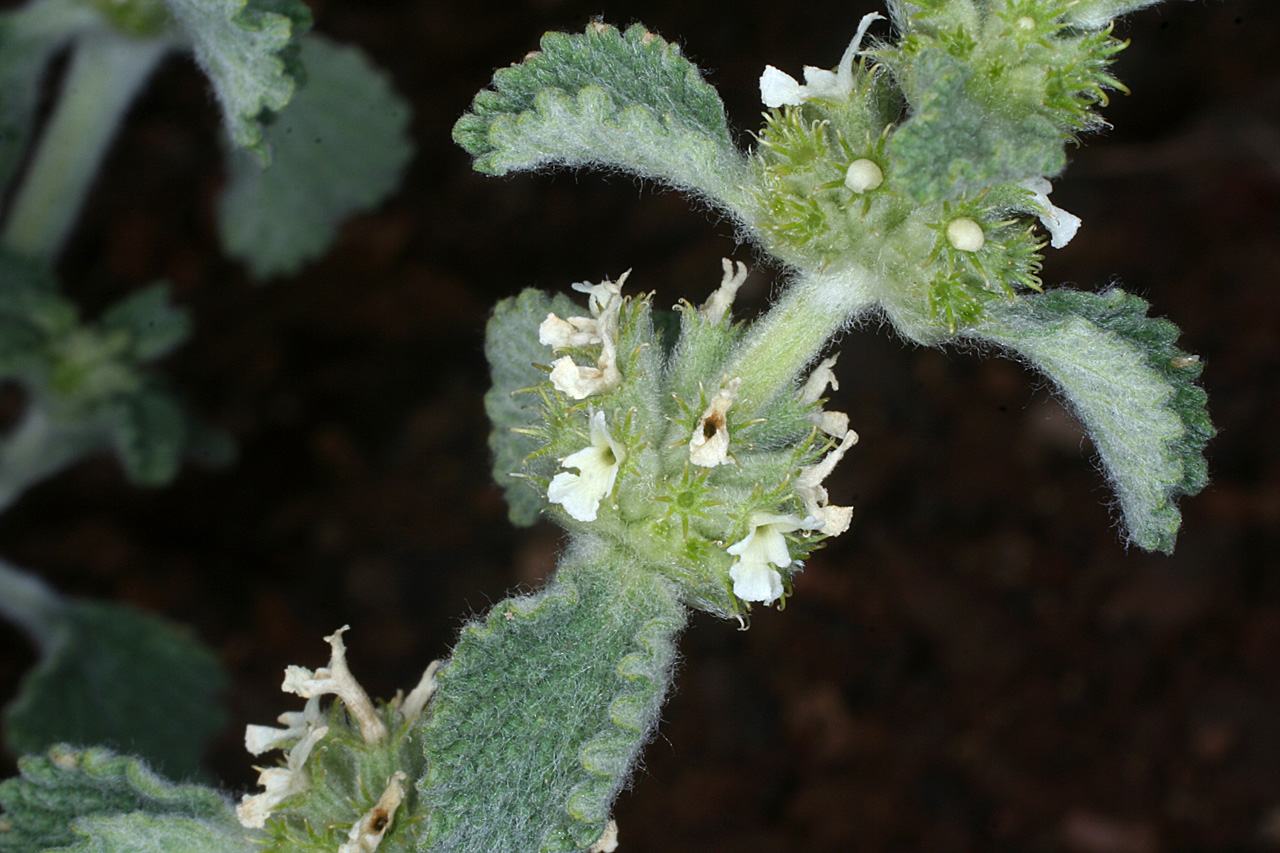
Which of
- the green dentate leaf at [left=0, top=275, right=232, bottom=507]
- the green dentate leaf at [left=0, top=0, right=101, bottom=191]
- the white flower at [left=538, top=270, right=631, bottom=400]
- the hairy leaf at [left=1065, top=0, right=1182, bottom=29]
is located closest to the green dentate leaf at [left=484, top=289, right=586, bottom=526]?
the white flower at [left=538, top=270, right=631, bottom=400]

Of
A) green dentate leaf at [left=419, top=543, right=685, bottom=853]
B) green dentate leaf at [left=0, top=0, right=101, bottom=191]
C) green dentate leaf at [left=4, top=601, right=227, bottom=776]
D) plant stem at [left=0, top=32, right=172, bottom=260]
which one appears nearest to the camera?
green dentate leaf at [left=419, top=543, right=685, bottom=853]

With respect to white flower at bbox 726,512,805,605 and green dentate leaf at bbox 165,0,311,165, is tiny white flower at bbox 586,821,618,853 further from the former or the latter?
green dentate leaf at bbox 165,0,311,165

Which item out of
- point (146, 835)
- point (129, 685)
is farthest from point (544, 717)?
point (129, 685)

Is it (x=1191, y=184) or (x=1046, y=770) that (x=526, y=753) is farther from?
(x=1191, y=184)

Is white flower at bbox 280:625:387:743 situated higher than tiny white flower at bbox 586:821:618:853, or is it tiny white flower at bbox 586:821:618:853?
white flower at bbox 280:625:387:743

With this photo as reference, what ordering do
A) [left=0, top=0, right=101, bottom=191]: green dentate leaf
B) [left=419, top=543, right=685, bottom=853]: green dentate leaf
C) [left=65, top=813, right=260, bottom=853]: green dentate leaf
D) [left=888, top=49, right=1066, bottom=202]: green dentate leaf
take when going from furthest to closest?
[left=0, top=0, right=101, bottom=191]: green dentate leaf
[left=65, top=813, right=260, bottom=853]: green dentate leaf
[left=419, top=543, right=685, bottom=853]: green dentate leaf
[left=888, top=49, right=1066, bottom=202]: green dentate leaf

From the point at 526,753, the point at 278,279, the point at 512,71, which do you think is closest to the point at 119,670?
the point at 278,279
